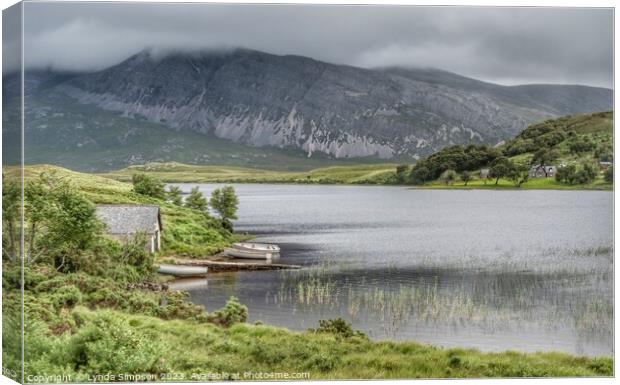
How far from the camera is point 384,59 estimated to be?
763 inches

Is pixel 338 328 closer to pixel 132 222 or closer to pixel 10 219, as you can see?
pixel 132 222

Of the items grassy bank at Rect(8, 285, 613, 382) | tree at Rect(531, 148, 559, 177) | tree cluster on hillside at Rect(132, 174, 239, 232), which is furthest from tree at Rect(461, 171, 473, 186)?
tree cluster on hillside at Rect(132, 174, 239, 232)

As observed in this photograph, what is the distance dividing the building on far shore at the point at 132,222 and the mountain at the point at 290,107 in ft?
3.09

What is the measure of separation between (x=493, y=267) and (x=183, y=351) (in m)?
6.02

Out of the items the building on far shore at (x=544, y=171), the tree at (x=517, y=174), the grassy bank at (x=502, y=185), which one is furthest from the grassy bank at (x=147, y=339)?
the building on far shore at (x=544, y=171)

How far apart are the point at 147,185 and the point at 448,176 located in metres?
5.85

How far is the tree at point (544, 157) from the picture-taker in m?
20.0

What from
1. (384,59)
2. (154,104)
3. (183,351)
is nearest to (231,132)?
(154,104)

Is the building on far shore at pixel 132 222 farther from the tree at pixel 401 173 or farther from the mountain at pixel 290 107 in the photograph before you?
the tree at pixel 401 173

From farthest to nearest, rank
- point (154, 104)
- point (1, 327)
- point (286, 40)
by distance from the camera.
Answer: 1. point (154, 104)
2. point (286, 40)
3. point (1, 327)

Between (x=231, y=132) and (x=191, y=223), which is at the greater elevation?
(x=231, y=132)

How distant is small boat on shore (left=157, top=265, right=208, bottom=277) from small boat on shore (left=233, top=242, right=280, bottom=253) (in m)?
0.83

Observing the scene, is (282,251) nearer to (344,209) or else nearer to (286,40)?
(344,209)

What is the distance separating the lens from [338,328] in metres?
18.4
